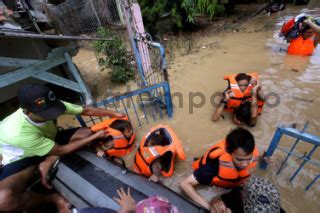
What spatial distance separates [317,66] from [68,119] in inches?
231

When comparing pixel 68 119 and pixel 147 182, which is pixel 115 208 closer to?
pixel 147 182

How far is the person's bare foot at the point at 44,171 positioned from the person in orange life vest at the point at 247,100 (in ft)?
8.45

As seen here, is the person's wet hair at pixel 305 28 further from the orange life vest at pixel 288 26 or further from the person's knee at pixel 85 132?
the person's knee at pixel 85 132

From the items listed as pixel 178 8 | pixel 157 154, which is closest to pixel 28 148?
pixel 157 154

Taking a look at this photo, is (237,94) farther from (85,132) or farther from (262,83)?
(85,132)

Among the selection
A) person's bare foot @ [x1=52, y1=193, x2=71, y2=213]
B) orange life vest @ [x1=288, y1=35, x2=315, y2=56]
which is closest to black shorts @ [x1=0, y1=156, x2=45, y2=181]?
person's bare foot @ [x1=52, y1=193, x2=71, y2=213]

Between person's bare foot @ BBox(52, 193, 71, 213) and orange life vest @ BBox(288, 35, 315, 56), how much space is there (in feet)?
18.5

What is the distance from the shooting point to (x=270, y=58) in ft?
15.7

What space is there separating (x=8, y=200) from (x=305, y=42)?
20.0 feet

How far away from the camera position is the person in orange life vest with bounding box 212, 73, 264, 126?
9.24 feet

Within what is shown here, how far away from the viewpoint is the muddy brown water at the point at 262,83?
225 cm

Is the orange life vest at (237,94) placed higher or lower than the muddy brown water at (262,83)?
higher

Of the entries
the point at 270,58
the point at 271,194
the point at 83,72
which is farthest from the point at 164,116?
the point at 83,72

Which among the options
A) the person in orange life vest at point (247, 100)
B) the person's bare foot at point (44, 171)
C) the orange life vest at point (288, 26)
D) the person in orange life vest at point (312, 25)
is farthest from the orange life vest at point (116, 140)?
the orange life vest at point (288, 26)
